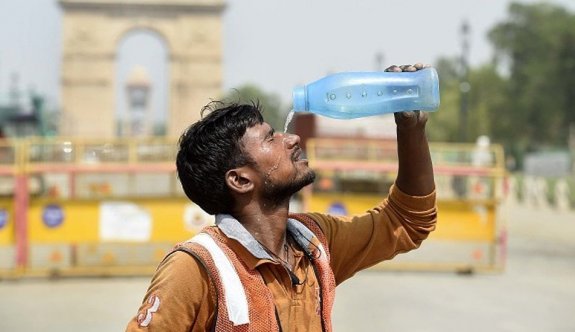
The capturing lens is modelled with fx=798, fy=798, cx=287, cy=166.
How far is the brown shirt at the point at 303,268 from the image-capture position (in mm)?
1881

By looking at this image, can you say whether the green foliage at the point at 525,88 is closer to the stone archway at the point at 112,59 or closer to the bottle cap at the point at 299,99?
the stone archway at the point at 112,59

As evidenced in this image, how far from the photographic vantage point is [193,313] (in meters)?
1.91

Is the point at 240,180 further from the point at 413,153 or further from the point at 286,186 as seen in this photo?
the point at 413,153

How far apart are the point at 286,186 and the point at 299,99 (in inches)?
12.2

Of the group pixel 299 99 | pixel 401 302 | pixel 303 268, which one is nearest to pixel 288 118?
pixel 299 99

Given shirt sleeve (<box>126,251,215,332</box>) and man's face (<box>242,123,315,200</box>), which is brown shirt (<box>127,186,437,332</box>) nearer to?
shirt sleeve (<box>126,251,215,332</box>)

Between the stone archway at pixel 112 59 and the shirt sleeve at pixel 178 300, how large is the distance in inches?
2159

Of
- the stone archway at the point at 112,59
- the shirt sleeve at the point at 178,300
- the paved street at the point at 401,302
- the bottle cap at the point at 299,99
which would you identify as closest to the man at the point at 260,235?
the shirt sleeve at the point at 178,300

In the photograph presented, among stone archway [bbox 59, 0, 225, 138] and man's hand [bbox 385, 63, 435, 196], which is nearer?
man's hand [bbox 385, 63, 435, 196]

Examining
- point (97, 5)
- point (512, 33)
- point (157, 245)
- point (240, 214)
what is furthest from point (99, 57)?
point (240, 214)

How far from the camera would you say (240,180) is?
2.10 metres

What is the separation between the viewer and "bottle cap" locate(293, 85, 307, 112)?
2.28m

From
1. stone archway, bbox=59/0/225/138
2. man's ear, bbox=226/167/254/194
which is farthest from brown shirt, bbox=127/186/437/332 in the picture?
stone archway, bbox=59/0/225/138

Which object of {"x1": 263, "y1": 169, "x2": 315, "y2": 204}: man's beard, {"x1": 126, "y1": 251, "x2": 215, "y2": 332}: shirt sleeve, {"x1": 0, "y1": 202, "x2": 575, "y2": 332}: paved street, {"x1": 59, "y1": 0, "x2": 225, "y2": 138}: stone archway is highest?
{"x1": 59, "y1": 0, "x2": 225, "y2": 138}: stone archway
